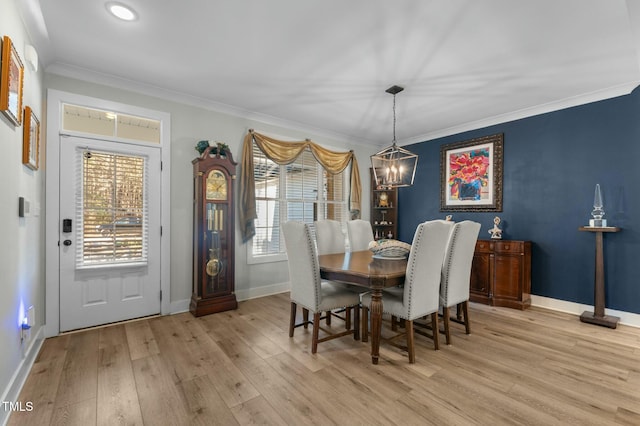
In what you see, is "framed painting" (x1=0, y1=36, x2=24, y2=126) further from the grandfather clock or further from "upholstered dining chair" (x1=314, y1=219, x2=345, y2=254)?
"upholstered dining chair" (x1=314, y1=219, x2=345, y2=254)

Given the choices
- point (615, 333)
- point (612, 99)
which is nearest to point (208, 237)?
point (615, 333)

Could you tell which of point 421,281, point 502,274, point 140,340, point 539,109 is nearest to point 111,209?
point 140,340

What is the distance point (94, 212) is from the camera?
9.84 feet

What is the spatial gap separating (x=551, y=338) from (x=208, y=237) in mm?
3770

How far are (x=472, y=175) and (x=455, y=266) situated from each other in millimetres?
2403

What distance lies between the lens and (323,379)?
2.09m

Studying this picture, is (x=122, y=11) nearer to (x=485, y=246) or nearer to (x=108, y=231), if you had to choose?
(x=108, y=231)

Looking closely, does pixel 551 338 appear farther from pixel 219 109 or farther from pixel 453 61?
pixel 219 109

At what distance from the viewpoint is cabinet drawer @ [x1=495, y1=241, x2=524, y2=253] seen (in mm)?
3721

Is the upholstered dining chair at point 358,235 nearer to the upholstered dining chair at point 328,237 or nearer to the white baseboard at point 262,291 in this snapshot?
the upholstered dining chair at point 328,237

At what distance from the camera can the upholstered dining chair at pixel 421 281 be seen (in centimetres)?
229

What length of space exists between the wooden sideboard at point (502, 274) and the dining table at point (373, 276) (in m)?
1.85

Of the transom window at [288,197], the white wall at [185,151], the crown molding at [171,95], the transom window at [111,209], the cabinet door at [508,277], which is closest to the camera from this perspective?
the crown molding at [171,95]

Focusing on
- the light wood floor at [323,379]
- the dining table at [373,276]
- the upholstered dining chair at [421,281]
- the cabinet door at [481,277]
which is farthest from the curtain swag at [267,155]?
the cabinet door at [481,277]
